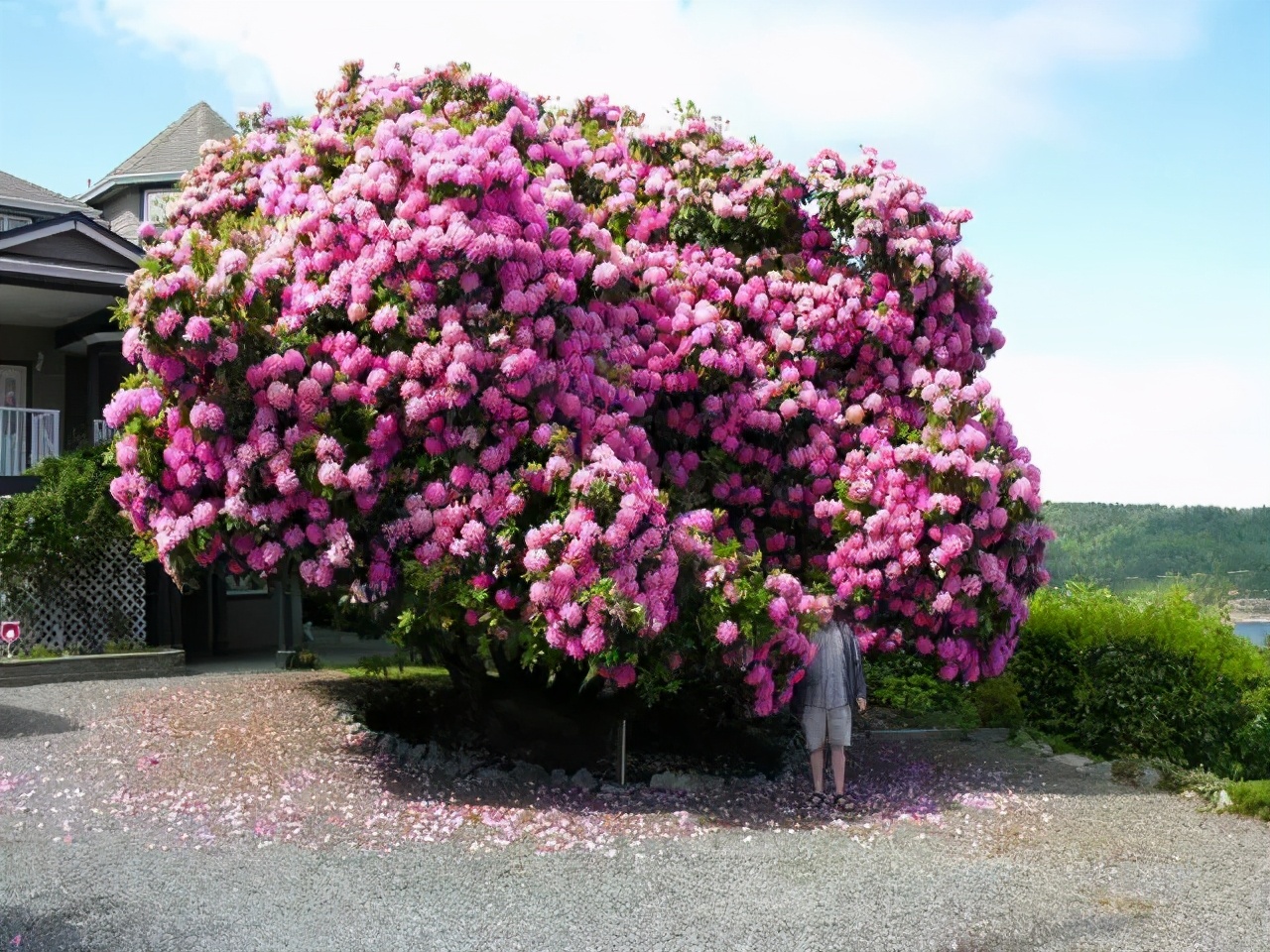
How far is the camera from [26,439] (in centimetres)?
1717

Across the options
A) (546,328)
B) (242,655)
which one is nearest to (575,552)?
(546,328)

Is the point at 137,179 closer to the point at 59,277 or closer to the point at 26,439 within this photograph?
the point at 26,439

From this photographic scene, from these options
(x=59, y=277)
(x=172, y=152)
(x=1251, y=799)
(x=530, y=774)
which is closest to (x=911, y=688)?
(x=1251, y=799)

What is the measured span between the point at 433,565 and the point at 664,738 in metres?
4.42

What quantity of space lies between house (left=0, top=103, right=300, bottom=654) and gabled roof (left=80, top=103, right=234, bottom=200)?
628 cm

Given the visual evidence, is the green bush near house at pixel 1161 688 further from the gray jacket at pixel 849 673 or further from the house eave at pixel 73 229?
the house eave at pixel 73 229

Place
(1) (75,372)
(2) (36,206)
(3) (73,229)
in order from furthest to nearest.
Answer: (2) (36,206) < (1) (75,372) < (3) (73,229)

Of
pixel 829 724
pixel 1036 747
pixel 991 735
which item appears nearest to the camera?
pixel 829 724

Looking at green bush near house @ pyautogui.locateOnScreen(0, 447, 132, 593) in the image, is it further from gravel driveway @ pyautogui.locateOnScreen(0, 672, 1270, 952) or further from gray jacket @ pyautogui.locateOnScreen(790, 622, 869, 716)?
gray jacket @ pyautogui.locateOnScreen(790, 622, 869, 716)

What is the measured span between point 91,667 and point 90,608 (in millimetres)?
1361

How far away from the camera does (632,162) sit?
1167 centimetres

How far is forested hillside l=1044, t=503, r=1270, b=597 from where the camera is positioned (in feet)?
143

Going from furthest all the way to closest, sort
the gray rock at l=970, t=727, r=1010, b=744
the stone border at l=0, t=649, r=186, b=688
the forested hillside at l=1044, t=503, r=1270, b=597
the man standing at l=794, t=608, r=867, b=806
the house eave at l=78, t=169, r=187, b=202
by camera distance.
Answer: the forested hillside at l=1044, t=503, r=1270, b=597 < the house eave at l=78, t=169, r=187, b=202 < the stone border at l=0, t=649, r=186, b=688 < the gray rock at l=970, t=727, r=1010, b=744 < the man standing at l=794, t=608, r=867, b=806

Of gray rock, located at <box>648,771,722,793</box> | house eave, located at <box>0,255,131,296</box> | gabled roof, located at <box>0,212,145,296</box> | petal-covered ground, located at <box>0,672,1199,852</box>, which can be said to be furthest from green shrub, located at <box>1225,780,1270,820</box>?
gabled roof, located at <box>0,212,145,296</box>
